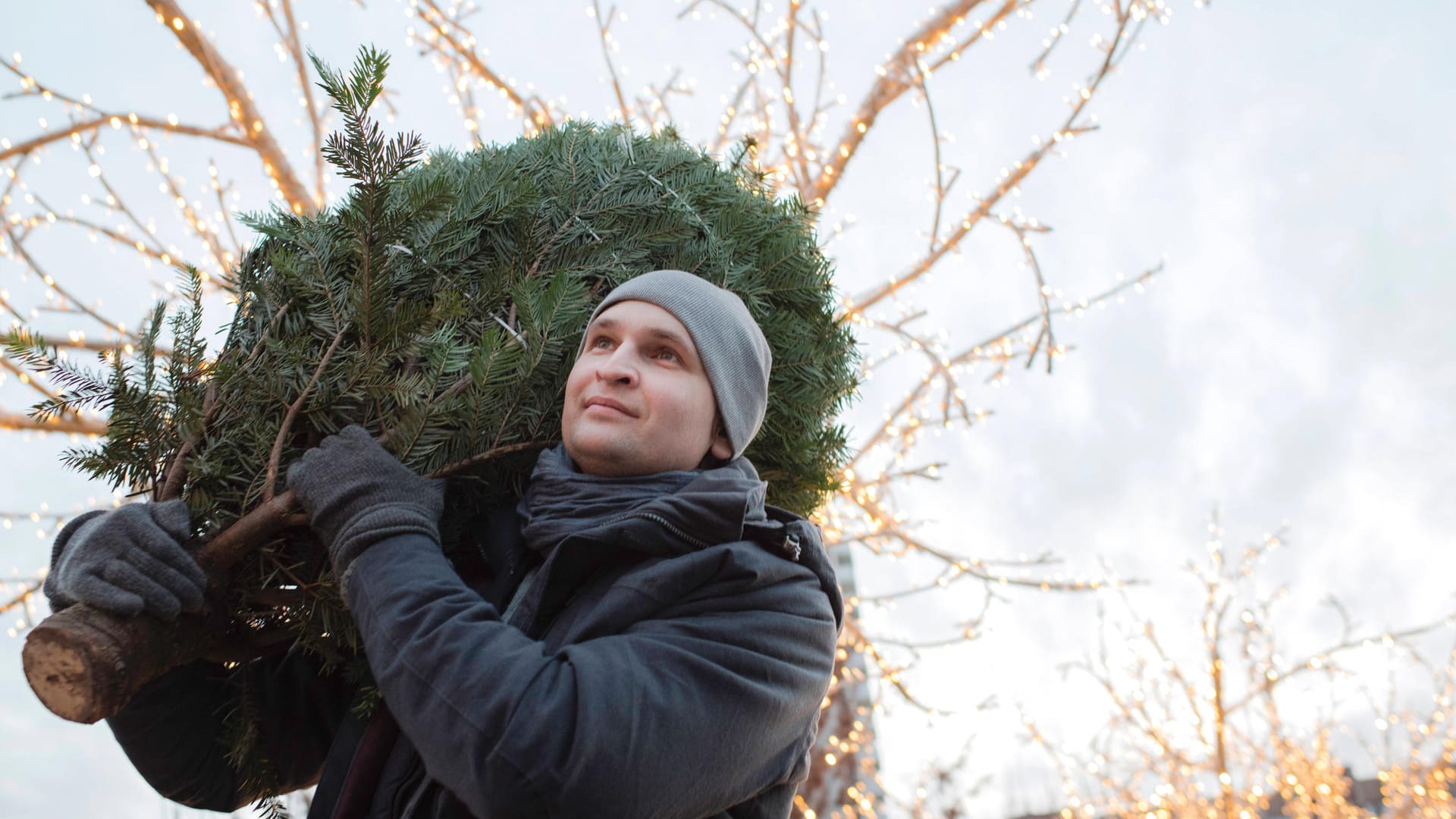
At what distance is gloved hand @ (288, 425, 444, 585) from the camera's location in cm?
116

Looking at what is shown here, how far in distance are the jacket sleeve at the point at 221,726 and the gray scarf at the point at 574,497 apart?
518mm

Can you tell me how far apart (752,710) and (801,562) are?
26 centimetres

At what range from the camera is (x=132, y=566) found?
1107mm

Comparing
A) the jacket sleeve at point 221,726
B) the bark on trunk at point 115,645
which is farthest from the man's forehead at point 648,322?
the jacket sleeve at point 221,726

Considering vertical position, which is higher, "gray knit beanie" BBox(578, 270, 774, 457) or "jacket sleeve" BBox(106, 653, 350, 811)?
"gray knit beanie" BBox(578, 270, 774, 457)

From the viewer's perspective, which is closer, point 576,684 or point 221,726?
point 576,684

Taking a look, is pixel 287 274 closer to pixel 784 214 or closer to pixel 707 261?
pixel 707 261

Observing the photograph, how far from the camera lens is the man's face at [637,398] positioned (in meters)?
1.34

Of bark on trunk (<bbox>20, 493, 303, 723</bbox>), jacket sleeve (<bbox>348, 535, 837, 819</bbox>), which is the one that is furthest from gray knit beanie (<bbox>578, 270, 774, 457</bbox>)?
bark on trunk (<bbox>20, 493, 303, 723</bbox>)

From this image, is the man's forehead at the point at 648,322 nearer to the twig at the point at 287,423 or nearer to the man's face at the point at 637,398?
the man's face at the point at 637,398

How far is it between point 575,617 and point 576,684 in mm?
182

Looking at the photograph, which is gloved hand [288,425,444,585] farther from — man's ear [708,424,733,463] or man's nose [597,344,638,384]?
man's ear [708,424,733,463]

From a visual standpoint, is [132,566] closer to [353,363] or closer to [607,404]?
[353,363]

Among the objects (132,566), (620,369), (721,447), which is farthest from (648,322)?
(132,566)
